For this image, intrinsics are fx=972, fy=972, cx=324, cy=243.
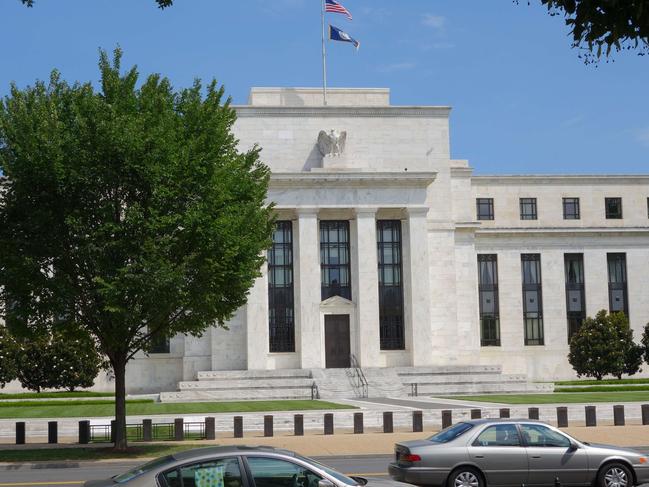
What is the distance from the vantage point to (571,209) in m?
74.1

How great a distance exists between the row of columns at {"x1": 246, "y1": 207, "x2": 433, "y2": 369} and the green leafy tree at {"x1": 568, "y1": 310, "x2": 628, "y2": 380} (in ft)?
33.1

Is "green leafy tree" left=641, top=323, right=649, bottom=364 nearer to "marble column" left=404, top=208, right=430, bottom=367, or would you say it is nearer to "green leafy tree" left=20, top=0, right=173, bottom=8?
"marble column" left=404, top=208, right=430, bottom=367

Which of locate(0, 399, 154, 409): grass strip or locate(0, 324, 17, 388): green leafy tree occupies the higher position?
locate(0, 324, 17, 388): green leafy tree

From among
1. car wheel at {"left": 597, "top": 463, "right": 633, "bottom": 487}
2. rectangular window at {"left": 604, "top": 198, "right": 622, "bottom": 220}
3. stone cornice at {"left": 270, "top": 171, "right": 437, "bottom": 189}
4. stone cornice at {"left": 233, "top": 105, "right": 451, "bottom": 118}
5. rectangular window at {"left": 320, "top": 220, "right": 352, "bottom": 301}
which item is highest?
stone cornice at {"left": 233, "top": 105, "right": 451, "bottom": 118}

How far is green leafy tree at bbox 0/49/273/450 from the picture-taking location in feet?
93.8

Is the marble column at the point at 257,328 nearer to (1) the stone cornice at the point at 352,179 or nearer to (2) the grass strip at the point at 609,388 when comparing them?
(1) the stone cornice at the point at 352,179

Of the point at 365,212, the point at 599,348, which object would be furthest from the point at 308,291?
the point at 599,348

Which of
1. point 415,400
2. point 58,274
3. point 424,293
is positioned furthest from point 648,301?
point 58,274

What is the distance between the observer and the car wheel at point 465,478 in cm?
1862

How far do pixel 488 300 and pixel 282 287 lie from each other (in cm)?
1636

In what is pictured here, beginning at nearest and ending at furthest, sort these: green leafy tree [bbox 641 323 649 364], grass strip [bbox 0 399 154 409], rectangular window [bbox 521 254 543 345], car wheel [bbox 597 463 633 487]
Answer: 1. car wheel [bbox 597 463 633 487]
2. grass strip [bbox 0 399 154 409]
3. green leafy tree [bbox 641 323 649 364]
4. rectangular window [bbox 521 254 543 345]

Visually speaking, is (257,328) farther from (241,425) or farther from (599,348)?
(241,425)

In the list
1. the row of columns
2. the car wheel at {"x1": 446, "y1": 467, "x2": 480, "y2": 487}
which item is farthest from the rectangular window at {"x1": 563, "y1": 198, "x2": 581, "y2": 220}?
the car wheel at {"x1": 446, "y1": 467, "x2": 480, "y2": 487}

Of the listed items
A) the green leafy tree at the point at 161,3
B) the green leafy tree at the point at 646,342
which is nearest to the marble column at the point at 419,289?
the green leafy tree at the point at 646,342
